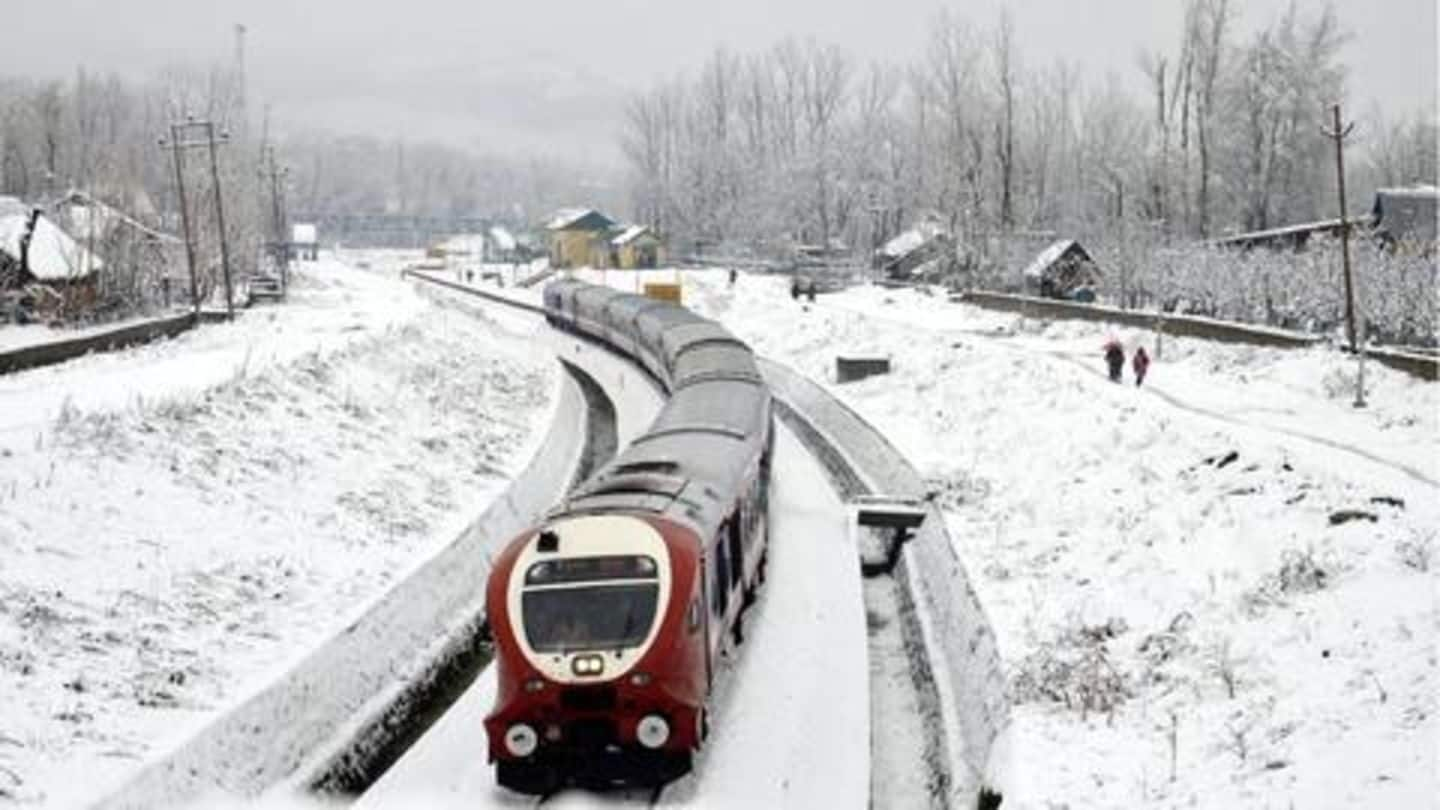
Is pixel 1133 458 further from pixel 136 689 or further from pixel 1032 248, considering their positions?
A: pixel 1032 248

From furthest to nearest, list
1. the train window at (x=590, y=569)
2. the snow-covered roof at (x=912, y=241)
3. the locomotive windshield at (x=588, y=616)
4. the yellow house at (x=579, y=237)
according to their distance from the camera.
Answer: the yellow house at (x=579, y=237) → the snow-covered roof at (x=912, y=241) → the train window at (x=590, y=569) → the locomotive windshield at (x=588, y=616)

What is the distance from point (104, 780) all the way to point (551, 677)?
4303 millimetres

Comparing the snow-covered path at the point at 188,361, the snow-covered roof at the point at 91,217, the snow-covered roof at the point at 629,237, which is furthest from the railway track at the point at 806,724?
the snow-covered roof at the point at 629,237

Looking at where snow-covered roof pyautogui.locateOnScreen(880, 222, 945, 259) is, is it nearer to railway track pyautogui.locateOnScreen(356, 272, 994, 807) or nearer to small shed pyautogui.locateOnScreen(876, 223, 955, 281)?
small shed pyautogui.locateOnScreen(876, 223, 955, 281)

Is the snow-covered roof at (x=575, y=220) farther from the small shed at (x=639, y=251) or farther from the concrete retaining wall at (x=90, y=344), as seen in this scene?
the concrete retaining wall at (x=90, y=344)

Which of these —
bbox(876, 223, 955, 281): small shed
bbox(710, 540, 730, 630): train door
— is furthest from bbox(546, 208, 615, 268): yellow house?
bbox(710, 540, 730, 630): train door

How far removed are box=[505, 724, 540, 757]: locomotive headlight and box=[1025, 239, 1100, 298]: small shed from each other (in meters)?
49.6

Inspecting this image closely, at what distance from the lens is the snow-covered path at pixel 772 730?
1397 centimetres

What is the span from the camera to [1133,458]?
2280 cm

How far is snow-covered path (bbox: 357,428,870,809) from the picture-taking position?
1397 centimetres

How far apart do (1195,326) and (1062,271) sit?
23.6 meters

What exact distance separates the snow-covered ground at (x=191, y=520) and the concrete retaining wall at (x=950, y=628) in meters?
8.18

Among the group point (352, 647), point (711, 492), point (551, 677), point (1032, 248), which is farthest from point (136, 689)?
point (1032, 248)

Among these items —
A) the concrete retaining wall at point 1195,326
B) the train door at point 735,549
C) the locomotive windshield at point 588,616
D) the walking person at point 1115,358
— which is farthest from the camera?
the walking person at point 1115,358
